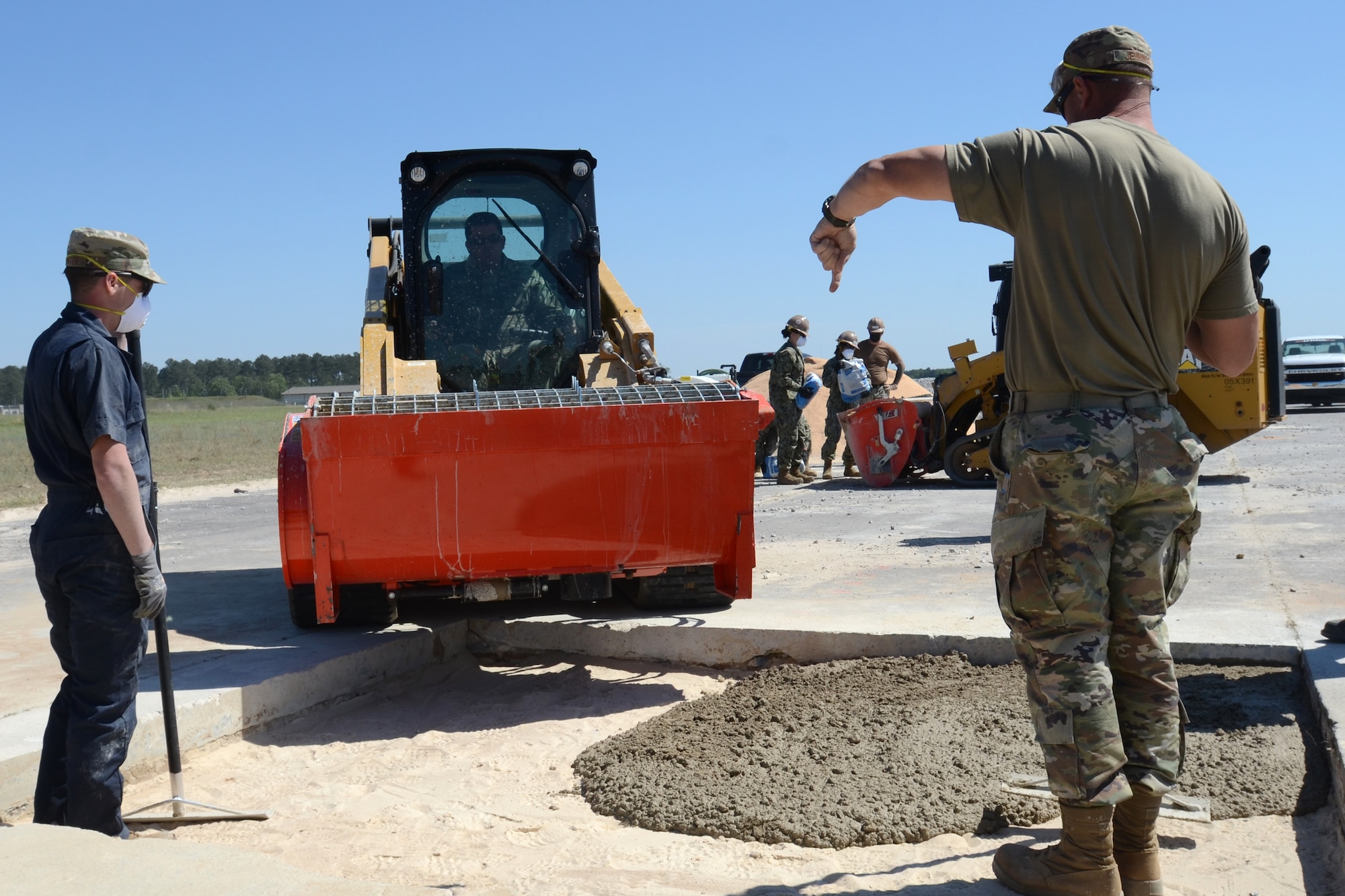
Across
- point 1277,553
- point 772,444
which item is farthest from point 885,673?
point 772,444

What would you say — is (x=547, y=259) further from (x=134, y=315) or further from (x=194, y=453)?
(x=194, y=453)

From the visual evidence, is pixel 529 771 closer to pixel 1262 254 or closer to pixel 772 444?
pixel 1262 254

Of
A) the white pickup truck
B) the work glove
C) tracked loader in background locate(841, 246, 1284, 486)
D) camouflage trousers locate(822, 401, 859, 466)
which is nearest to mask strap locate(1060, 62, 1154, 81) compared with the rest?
the work glove

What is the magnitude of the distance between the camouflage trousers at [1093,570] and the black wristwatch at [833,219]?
64 centimetres

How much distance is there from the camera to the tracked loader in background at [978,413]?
1087 cm

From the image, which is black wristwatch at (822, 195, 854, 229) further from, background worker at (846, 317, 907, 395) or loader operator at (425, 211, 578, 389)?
background worker at (846, 317, 907, 395)

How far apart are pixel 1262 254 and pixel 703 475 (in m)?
3.59

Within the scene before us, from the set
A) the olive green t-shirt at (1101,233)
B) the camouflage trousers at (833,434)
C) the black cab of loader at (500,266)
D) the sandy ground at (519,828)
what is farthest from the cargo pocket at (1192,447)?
the camouflage trousers at (833,434)

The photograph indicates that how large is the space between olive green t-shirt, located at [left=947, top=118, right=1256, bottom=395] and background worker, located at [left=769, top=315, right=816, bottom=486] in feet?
35.6

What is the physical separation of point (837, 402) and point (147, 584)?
11981 mm

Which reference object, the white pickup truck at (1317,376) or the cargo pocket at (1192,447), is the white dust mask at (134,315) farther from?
the white pickup truck at (1317,376)

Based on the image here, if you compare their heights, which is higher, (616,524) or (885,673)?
(616,524)

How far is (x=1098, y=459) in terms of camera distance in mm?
2658

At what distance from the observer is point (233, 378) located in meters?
114
